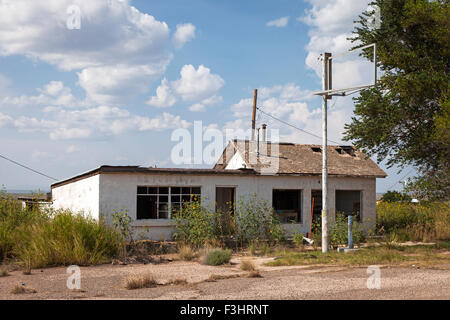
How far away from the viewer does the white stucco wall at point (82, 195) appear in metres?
16.5

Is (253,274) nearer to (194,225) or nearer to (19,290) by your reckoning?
(19,290)

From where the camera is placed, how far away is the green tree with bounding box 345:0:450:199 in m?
15.6

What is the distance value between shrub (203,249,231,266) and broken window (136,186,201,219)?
12.3 feet

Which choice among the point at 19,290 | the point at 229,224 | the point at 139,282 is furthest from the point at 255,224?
the point at 19,290

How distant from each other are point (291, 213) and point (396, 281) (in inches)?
512

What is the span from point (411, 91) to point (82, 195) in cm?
1295

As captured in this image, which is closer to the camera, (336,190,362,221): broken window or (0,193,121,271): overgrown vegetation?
(0,193,121,271): overgrown vegetation

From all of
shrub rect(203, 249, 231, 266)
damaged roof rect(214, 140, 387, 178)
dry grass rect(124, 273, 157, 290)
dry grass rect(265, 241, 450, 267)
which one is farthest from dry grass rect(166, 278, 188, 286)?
damaged roof rect(214, 140, 387, 178)

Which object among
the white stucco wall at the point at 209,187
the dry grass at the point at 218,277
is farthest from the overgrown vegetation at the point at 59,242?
the dry grass at the point at 218,277

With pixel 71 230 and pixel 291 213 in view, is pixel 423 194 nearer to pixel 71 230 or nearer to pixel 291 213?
pixel 291 213

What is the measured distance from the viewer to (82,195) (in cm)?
1822

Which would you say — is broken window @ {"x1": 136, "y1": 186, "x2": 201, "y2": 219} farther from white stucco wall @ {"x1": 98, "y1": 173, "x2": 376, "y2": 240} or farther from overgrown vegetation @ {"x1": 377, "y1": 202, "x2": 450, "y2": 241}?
overgrown vegetation @ {"x1": 377, "y1": 202, "x2": 450, "y2": 241}

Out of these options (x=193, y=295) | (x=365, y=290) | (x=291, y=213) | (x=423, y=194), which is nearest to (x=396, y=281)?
(x=365, y=290)
